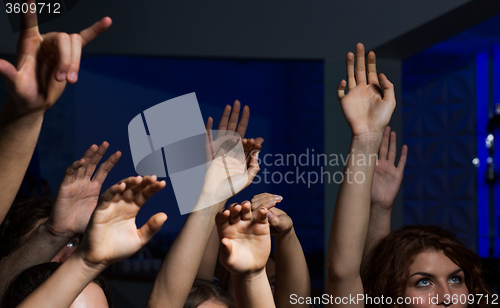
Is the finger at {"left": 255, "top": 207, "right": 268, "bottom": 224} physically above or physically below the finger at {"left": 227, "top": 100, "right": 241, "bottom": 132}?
below

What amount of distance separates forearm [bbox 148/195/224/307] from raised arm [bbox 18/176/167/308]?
0.23 metres

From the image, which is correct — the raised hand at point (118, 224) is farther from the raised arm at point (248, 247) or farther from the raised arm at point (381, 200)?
the raised arm at point (381, 200)

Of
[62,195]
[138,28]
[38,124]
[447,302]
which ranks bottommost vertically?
[447,302]

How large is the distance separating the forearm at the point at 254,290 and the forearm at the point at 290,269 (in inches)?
9.2

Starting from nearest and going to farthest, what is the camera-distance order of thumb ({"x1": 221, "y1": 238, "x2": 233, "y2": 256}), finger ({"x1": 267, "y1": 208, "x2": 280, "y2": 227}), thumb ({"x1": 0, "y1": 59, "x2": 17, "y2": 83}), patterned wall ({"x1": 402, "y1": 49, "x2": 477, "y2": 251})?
thumb ({"x1": 0, "y1": 59, "x2": 17, "y2": 83}), thumb ({"x1": 221, "y1": 238, "x2": 233, "y2": 256}), finger ({"x1": 267, "y1": 208, "x2": 280, "y2": 227}), patterned wall ({"x1": 402, "y1": 49, "x2": 477, "y2": 251})

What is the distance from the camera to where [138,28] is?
238cm

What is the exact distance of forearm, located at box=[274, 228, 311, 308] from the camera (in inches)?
42.6

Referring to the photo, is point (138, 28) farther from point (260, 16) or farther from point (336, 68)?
point (336, 68)

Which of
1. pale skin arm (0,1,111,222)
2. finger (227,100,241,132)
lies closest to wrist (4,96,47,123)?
pale skin arm (0,1,111,222)

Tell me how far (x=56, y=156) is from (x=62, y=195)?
197 centimetres

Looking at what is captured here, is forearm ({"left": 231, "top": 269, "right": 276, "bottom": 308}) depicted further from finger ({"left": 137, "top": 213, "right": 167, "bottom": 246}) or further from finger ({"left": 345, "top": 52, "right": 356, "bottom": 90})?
finger ({"left": 345, "top": 52, "right": 356, "bottom": 90})

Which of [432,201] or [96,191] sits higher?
Answer: [96,191]

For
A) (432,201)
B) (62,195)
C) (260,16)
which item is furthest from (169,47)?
(432,201)

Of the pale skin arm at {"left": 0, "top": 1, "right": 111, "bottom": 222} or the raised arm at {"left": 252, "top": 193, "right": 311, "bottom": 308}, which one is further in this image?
the raised arm at {"left": 252, "top": 193, "right": 311, "bottom": 308}
